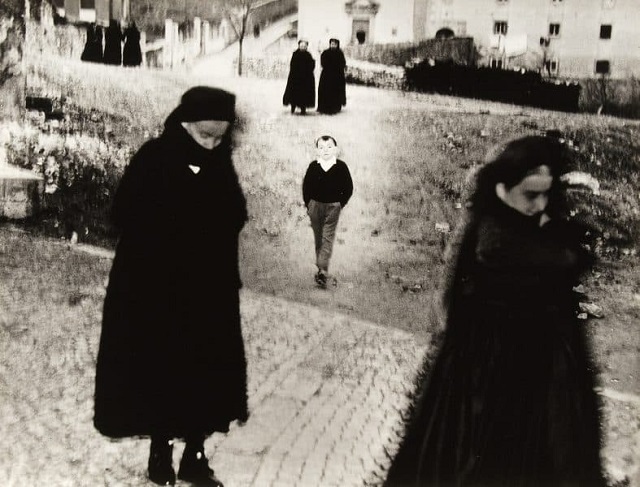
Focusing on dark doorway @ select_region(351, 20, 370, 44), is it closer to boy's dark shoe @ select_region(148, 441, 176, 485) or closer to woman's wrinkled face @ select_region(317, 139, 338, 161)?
woman's wrinkled face @ select_region(317, 139, 338, 161)

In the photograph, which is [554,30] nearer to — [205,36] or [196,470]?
[205,36]

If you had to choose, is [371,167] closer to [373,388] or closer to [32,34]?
[373,388]

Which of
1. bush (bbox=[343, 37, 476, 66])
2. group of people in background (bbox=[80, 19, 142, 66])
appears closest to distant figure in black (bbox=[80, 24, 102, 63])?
group of people in background (bbox=[80, 19, 142, 66])

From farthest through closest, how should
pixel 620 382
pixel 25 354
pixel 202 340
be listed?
pixel 25 354, pixel 620 382, pixel 202 340

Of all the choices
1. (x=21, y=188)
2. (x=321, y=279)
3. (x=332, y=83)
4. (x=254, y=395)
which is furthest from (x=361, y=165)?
(x=21, y=188)

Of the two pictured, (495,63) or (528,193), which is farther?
(495,63)

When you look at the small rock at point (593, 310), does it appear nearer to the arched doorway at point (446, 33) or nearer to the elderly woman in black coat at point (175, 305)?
the arched doorway at point (446, 33)

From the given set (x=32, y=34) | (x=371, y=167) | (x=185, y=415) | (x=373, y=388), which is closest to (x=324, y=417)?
(x=373, y=388)
